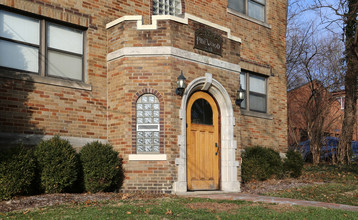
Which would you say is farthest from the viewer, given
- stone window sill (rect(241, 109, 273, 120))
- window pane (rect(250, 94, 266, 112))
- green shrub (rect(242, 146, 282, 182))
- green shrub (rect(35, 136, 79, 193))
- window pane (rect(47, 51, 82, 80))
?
window pane (rect(250, 94, 266, 112))

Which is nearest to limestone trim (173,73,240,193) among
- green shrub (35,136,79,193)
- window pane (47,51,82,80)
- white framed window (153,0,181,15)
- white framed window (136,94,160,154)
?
white framed window (136,94,160,154)

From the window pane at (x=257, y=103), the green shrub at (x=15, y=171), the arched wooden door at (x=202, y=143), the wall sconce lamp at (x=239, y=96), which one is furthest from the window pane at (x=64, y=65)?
the window pane at (x=257, y=103)

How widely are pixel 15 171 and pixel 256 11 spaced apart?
11741 millimetres

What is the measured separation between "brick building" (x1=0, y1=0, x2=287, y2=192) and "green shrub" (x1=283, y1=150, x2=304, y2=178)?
3907 millimetres

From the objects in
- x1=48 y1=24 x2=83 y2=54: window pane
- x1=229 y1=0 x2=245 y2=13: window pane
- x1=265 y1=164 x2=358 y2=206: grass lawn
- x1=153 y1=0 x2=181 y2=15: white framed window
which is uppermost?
x1=229 y1=0 x2=245 y2=13: window pane

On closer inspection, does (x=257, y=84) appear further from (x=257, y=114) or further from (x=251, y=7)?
(x=251, y=7)

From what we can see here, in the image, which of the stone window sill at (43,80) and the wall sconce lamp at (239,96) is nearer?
the stone window sill at (43,80)

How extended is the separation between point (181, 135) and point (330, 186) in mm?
5330

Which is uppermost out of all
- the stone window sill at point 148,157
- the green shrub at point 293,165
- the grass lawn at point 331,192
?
the stone window sill at point 148,157

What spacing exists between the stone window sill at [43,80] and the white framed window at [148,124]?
1588 millimetres

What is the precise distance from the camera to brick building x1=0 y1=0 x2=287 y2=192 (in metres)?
10.8

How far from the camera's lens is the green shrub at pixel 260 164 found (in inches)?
569

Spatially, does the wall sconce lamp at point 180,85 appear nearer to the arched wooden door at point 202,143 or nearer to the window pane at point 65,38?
the arched wooden door at point 202,143

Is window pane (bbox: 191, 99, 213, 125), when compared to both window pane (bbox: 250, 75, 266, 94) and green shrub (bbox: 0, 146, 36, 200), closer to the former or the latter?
window pane (bbox: 250, 75, 266, 94)
